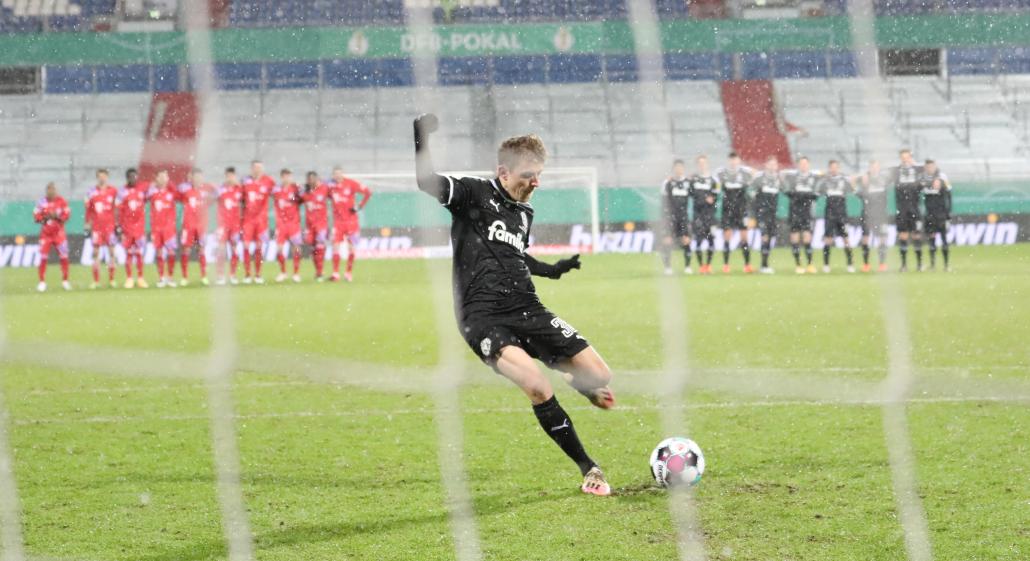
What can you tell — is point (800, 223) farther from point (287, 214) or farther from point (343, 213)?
point (287, 214)

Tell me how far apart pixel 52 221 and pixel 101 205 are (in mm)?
680

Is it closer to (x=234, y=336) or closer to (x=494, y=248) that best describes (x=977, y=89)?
(x=234, y=336)

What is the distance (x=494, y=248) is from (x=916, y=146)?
1507cm

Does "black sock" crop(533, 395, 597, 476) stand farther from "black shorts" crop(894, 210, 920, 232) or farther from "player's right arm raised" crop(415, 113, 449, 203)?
"black shorts" crop(894, 210, 920, 232)

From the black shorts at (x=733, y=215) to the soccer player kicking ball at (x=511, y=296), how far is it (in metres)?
13.5

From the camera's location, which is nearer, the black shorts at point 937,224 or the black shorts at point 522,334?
the black shorts at point 522,334

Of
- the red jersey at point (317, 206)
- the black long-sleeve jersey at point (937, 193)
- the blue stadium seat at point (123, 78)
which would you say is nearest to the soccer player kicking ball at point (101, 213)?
the red jersey at point (317, 206)

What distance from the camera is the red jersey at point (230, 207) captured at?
17656mm

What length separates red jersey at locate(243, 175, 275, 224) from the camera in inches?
681

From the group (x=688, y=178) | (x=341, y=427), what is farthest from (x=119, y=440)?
(x=688, y=178)

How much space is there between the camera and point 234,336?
11938 mm

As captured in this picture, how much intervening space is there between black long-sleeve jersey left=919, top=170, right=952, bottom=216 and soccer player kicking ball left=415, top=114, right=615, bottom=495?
516 inches

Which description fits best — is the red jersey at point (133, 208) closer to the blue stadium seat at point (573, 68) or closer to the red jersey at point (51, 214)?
the red jersey at point (51, 214)

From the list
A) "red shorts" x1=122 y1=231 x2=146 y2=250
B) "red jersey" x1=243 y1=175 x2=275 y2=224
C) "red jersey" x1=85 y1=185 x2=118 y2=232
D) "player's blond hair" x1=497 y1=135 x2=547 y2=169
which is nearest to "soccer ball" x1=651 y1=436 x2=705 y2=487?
"player's blond hair" x1=497 y1=135 x2=547 y2=169
